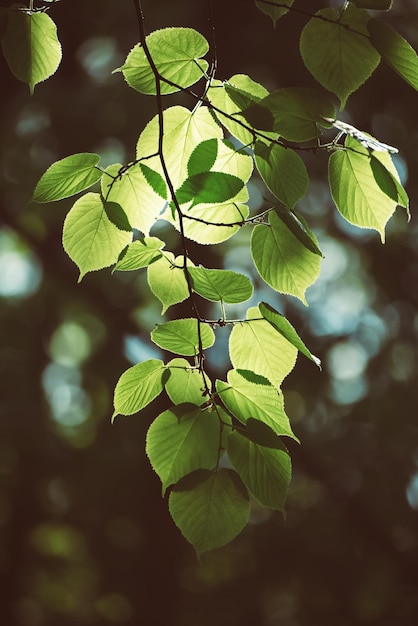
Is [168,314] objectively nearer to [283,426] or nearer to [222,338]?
[222,338]

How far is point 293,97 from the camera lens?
1.65ft

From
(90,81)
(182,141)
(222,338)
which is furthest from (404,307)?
(182,141)

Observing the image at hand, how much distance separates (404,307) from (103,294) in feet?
6.15

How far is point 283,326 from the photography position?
52 cm

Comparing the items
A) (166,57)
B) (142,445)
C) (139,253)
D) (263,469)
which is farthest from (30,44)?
(142,445)

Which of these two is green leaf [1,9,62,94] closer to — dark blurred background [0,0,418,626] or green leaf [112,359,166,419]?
green leaf [112,359,166,419]

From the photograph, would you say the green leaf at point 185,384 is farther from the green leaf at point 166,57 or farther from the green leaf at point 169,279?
the green leaf at point 166,57

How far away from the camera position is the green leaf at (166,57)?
590mm

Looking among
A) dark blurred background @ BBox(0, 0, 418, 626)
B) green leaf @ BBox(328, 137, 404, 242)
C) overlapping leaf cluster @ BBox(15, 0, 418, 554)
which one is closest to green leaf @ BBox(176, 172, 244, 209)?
overlapping leaf cluster @ BBox(15, 0, 418, 554)

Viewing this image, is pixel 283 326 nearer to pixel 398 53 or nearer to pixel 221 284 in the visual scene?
pixel 221 284

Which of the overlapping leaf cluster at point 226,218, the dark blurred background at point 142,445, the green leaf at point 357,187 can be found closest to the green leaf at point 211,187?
the overlapping leaf cluster at point 226,218

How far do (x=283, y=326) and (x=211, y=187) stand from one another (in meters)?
0.15

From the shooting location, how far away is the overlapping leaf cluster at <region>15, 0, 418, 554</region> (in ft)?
1.67

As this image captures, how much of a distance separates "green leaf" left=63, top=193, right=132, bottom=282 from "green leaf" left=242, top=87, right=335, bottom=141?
203 mm
